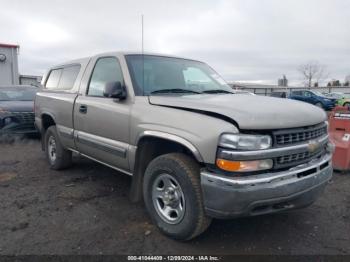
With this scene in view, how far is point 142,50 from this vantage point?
4.18m

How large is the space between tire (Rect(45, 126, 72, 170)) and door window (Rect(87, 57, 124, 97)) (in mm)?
1430

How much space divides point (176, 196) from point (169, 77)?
157 centimetres

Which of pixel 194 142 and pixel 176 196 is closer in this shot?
pixel 194 142

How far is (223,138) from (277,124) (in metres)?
0.50

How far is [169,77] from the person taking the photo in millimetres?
4000

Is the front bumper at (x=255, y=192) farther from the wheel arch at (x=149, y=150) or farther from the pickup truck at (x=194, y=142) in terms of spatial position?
the wheel arch at (x=149, y=150)

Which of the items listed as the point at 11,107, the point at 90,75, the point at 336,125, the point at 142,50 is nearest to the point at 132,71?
the point at 142,50

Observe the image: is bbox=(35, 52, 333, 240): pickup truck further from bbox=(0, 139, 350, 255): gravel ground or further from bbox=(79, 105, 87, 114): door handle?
bbox=(0, 139, 350, 255): gravel ground

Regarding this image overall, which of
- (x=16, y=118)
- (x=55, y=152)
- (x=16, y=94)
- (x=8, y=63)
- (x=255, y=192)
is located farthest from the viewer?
(x=8, y=63)

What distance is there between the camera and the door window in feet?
13.2

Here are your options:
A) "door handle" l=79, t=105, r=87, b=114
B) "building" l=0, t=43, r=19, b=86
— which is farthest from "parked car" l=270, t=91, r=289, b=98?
"door handle" l=79, t=105, r=87, b=114

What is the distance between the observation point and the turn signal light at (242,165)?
261cm

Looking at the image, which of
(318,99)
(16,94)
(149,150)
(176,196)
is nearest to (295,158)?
(176,196)

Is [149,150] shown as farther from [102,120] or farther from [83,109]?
[83,109]
